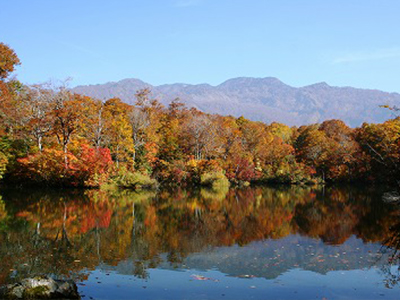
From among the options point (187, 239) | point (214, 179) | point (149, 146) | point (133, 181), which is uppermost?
point (149, 146)

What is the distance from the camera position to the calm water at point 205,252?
27.4ft

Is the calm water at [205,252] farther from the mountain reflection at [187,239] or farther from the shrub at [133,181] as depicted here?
the shrub at [133,181]

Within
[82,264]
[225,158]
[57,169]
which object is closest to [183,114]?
[225,158]

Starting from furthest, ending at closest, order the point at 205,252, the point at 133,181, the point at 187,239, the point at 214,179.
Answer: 1. the point at 214,179
2. the point at 133,181
3. the point at 187,239
4. the point at 205,252

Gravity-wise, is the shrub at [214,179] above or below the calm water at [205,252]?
below

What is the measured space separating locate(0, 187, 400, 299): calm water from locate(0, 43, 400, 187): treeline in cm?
436

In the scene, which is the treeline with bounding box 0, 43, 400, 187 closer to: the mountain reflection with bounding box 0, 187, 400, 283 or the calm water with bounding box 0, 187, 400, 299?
the mountain reflection with bounding box 0, 187, 400, 283

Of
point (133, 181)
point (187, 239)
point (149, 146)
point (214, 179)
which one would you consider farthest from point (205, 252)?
point (149, 146)

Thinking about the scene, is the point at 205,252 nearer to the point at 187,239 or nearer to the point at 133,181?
the point at 187,239

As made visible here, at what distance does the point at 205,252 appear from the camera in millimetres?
11547

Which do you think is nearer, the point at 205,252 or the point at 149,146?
the point at 205,252

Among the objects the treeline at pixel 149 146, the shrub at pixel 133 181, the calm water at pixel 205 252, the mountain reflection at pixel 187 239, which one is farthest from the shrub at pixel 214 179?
the calm water at pixel 205 252

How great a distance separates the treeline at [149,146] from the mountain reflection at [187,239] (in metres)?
3.79

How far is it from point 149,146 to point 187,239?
2863cm
